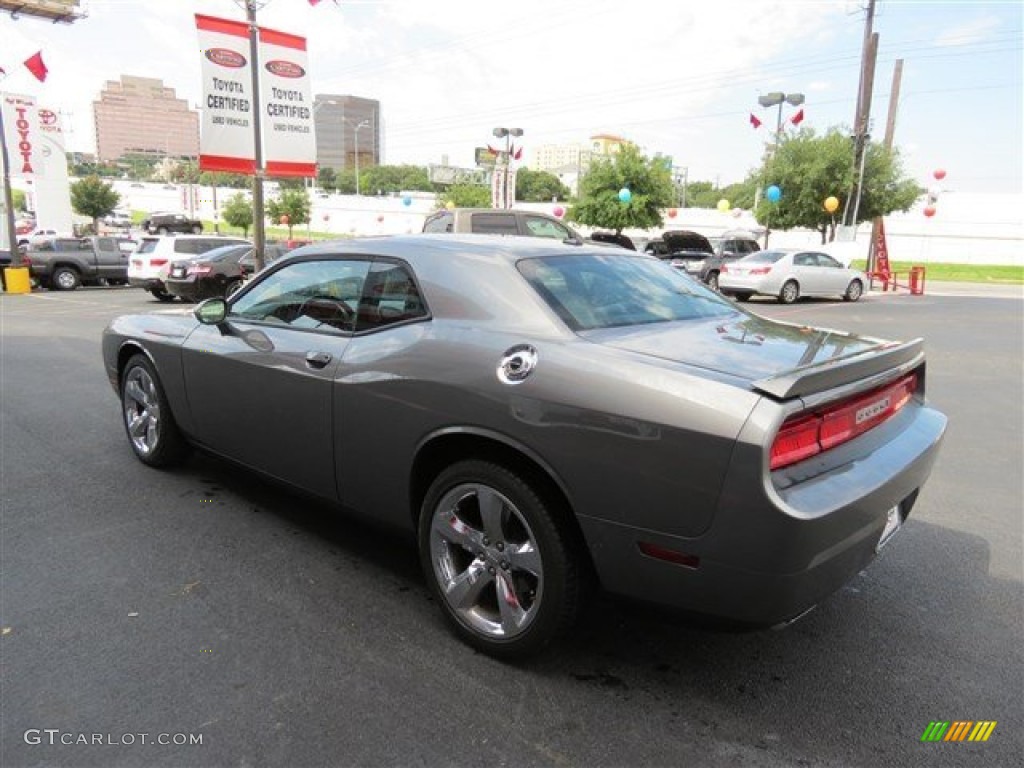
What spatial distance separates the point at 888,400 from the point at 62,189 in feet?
141

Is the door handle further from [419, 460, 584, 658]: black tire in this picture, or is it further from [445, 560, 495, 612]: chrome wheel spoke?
[445, 560, 495, 612]: chrome wheel spoke

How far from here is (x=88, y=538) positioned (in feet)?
12.5

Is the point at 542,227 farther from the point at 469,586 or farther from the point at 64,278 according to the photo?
the point at 64,278

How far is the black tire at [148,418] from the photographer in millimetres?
4598

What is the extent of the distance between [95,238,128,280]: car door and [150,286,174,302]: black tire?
4.69 metres

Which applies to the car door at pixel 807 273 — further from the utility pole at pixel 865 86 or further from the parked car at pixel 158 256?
the parked car at pixel 158 256

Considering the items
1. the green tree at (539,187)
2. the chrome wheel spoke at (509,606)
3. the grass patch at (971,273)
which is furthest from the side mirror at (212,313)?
the green tree at (539,187)

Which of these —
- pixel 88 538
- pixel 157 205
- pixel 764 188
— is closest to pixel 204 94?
pixel 88 538

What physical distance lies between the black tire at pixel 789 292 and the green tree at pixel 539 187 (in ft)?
337

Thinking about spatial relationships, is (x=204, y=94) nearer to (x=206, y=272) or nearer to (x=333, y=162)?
(x=206, y=272)

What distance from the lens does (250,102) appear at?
14.1 m

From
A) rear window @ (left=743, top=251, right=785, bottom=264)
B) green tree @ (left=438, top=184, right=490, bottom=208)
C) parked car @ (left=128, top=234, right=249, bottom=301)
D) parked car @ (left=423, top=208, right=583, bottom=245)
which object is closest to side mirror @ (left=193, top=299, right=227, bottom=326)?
parked car @ (left=423, top=208, right=583, bottom=245)

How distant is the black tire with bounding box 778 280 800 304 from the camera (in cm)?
1931

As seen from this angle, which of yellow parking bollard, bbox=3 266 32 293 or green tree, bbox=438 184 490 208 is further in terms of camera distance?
green tree, bbox=438 184 490 208
